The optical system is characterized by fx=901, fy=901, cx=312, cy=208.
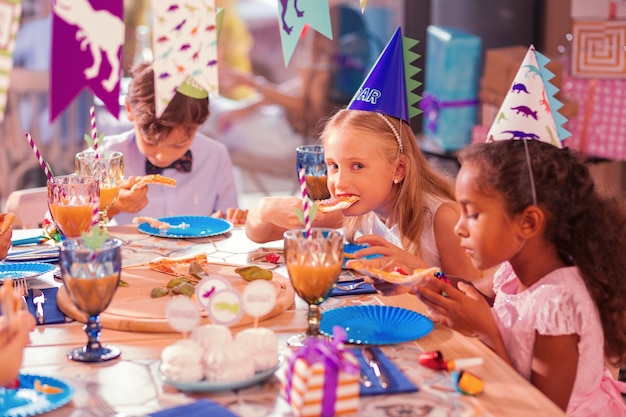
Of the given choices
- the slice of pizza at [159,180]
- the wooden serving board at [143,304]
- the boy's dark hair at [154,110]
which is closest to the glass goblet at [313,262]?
the wooden serving board at [143,304]

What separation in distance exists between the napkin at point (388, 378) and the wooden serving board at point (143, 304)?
31 centimetres

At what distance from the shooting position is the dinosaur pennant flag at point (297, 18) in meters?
2.14

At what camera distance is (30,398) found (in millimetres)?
1346

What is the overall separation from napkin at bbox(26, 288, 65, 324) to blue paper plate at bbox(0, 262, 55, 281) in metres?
0.09

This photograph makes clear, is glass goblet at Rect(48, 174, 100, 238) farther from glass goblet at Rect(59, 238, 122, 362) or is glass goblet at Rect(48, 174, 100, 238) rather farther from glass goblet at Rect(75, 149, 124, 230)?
glass goblet at Rect(59, 238, 122, 362)

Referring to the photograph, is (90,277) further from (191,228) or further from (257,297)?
(191,228)

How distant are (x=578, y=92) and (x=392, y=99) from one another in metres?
2.34

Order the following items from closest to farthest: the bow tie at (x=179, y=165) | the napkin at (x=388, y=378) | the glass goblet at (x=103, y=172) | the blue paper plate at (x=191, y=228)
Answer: the napkin at (x=388, y=378), the glass goblet at (x=103, y=172), the blue paper plate at (x=191, y=228), the bow tie at (x=179, y=165)

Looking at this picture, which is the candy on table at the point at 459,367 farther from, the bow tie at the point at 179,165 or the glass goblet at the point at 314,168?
the bow tie at the point at 179,165

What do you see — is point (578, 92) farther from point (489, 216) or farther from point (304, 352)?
point (304, 352)

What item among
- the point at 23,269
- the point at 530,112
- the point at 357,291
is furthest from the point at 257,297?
the point at 23,269

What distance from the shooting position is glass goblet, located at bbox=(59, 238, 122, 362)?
58.3 inches

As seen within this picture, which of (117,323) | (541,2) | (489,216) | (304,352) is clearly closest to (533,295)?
(489,216)

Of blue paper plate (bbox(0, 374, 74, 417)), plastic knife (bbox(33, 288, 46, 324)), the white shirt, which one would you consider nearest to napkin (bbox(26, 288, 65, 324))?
plastic knife (bbox(33, 288, 46, 324))
